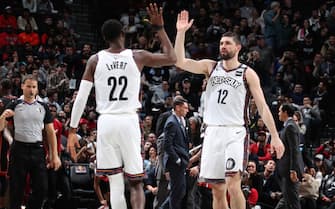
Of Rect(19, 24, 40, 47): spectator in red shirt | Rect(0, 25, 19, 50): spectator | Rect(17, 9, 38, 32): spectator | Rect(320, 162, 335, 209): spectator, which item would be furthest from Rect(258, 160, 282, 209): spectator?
Rect(17, 9, 38, 32): spectator

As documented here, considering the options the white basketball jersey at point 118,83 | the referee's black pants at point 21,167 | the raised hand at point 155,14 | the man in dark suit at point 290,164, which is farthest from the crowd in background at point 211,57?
the raised hand at point 155,14

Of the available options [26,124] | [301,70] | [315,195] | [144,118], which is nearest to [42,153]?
[26,124]

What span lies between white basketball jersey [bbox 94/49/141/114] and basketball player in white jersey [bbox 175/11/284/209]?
1031 mm

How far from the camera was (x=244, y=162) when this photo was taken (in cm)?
1004

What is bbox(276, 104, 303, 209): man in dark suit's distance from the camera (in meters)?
12.8

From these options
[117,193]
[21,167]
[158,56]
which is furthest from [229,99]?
[21,167]

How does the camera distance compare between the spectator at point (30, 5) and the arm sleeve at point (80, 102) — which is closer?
the arm sleeve at point (80, 102)

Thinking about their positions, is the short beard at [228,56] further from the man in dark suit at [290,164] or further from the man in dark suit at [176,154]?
the man in dark suit at [176,154]

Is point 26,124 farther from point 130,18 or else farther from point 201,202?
point 130,18

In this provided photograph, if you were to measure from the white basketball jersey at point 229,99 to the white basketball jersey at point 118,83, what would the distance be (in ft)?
3.98

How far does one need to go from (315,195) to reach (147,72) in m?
8.17

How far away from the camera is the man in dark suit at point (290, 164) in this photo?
1284cm

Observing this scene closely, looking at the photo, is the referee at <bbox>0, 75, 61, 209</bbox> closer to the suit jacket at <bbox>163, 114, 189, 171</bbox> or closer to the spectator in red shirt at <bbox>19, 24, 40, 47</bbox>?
the suit jacket at <bbox>163, 114, 189, 171</bbox>

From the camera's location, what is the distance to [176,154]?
13492mm
